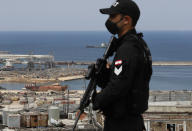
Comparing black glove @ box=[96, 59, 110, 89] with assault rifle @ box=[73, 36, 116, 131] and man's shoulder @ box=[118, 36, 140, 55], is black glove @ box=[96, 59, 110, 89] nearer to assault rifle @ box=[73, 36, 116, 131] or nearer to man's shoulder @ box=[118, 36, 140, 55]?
assault rifle @ box=[73, 36, 116, 131]

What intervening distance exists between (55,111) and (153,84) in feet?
229

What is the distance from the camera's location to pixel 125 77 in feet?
10.7

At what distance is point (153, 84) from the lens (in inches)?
3285

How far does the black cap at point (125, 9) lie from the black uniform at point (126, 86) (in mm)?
124

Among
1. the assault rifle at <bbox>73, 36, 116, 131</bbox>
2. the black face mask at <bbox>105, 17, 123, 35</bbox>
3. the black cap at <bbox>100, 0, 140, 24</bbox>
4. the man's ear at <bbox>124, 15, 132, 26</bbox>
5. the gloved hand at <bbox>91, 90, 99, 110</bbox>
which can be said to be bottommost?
the gloved hand at <bbox>91, 90, 99, 110</bbox>

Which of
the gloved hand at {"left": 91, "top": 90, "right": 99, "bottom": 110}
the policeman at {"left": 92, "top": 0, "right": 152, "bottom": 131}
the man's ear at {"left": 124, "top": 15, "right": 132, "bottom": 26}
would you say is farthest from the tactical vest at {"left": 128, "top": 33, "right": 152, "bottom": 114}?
the gloved hand at {"left": 91, "top": 90, "right": 99, "bottom": 110}


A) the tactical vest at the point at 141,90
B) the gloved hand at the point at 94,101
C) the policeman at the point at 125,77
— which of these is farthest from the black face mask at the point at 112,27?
the gloved hand at the point at 94,101

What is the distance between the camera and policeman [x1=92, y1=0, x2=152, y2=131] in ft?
10.7

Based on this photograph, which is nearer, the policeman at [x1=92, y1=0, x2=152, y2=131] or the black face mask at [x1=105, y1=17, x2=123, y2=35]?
the policeman at [x1=92, y1=0, x2=152, y2=131]

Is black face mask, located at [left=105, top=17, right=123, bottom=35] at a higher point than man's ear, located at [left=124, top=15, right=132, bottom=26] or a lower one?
lower

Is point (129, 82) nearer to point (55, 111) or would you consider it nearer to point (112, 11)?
point (112, 11)

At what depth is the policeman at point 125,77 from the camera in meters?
3.26

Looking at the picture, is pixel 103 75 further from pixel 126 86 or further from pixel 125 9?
pixel 125 9

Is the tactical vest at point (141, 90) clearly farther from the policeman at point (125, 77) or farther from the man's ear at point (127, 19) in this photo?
the man's ear at point (127, 19)
